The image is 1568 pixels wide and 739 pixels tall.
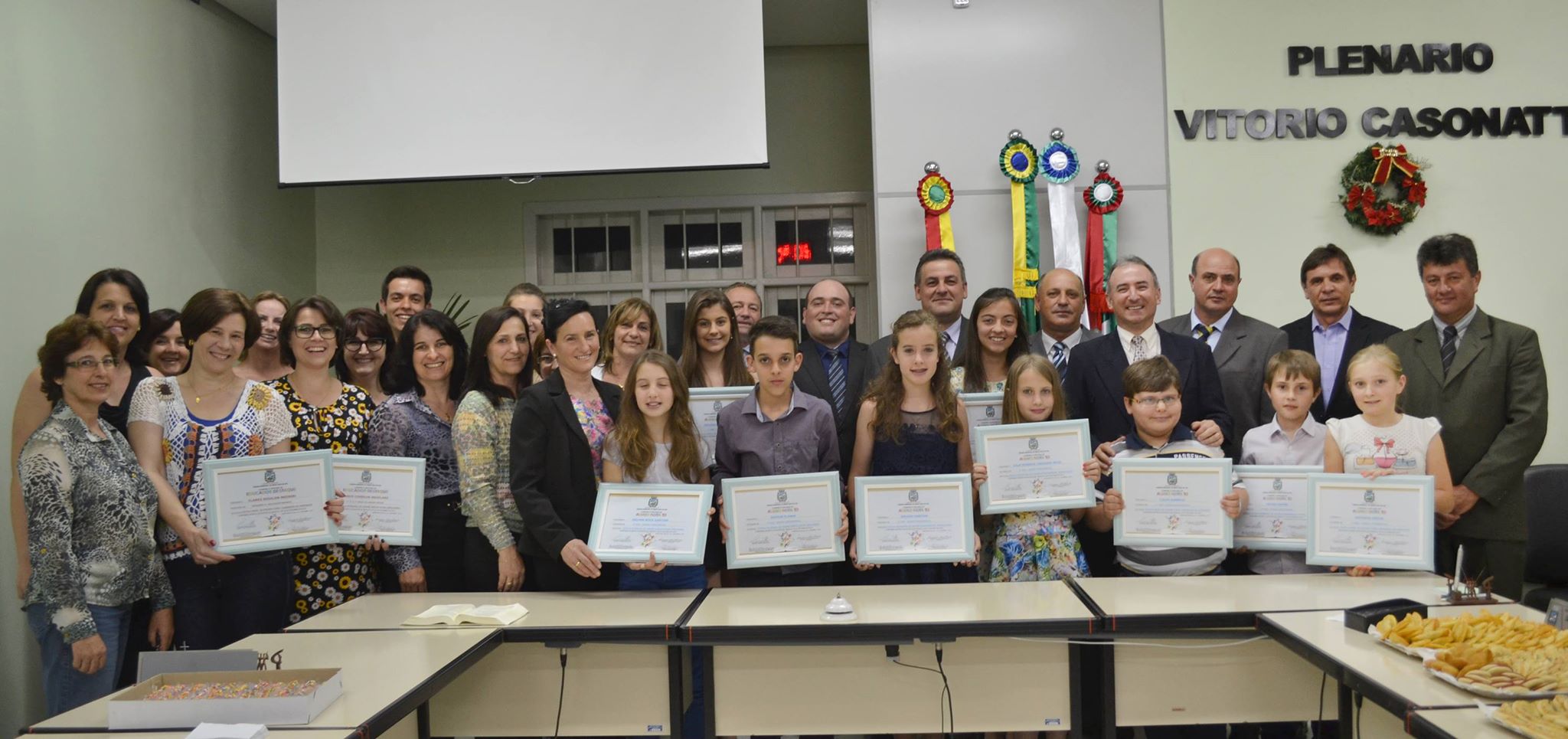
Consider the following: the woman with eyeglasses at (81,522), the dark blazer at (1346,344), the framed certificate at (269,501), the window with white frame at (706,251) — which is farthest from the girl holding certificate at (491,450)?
the window with white frame at (706,251)

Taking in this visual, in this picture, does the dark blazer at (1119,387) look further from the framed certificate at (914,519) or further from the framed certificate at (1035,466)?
the framed certificate at (914,519)

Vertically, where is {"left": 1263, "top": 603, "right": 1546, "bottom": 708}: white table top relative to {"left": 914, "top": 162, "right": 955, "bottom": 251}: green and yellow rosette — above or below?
below

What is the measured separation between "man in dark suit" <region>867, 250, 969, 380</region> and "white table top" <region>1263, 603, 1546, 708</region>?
1773 millimetres

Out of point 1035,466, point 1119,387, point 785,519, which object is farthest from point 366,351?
point 1119,387

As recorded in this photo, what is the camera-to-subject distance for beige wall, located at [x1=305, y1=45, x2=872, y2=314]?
7.39 meters

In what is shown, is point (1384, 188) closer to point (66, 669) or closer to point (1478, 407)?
point (1478, 407)

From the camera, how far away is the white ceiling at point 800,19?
6469 millimetres

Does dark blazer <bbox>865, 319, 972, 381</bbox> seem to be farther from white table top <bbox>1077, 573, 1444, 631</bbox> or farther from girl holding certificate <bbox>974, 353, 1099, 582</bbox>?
white table top <bbox>1077, 573, 1444, 631</bbox>

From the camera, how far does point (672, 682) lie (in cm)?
301

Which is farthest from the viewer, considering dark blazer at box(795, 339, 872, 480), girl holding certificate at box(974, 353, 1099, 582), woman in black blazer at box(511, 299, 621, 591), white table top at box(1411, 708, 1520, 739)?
dark blazer at box(795, 339, 872, 480)

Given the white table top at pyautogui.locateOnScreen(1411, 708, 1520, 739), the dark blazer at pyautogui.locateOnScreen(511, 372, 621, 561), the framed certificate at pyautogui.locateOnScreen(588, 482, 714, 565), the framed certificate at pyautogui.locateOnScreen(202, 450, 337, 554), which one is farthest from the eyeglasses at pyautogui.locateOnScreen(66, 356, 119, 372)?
the white table top at pyautogui.locateOnScreen(1411, 708, 1520, 739)

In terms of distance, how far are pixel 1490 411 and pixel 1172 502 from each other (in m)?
1.55

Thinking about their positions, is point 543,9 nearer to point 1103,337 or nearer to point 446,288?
point 446,288

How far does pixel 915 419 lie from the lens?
141 inches
